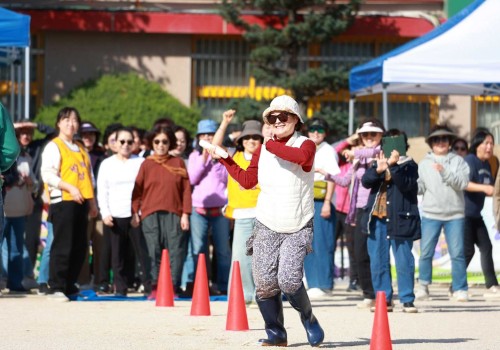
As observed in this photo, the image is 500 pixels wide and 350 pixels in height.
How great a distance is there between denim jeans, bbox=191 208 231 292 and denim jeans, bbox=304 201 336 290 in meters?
0.94

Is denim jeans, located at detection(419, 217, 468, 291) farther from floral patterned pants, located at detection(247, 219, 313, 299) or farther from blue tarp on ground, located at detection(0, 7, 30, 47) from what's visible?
floral patterned pants, located at detection(247, 219, 313, 299)

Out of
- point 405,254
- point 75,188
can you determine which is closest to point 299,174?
point 405,254

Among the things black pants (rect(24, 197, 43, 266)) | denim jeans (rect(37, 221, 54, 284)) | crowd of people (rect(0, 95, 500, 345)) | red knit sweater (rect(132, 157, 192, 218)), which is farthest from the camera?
black pants (rect(24, 197, 43, 266))

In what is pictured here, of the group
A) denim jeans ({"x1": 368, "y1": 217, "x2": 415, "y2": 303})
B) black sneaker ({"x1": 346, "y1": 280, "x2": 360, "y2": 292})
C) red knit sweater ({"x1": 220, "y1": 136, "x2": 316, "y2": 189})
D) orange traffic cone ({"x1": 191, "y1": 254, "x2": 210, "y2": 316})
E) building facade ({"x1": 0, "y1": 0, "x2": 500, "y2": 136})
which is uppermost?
building facade ({"x1": 0, "y1": 0, "x2": 500, "y2": 136})

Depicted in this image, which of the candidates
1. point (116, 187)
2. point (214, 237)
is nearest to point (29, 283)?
point (116, 187)

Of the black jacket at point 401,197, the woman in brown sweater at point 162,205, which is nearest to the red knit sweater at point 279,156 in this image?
the black jacket at point 401,197

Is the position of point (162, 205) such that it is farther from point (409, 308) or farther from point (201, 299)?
point (409, 308)

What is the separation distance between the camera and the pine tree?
93.6 ft

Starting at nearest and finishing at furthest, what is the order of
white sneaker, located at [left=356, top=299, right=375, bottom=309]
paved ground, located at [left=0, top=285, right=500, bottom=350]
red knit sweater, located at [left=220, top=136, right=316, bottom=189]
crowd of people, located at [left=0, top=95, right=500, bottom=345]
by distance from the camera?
red knit sweater, located at [left=220, top=136, right=316, bottom=189] < paved ground, located at [left=0, top=285, right=500, bottom=350] < crowd of people, located at [left=0, top=95, right=500, bottom=345] < white sneaker, located at [left=356, top=299, right=375, bottom=309]

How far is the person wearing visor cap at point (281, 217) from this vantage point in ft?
33.6

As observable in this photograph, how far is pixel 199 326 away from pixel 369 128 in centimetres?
305

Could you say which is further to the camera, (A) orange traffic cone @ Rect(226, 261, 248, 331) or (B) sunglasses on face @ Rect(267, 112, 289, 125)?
(A) orange traffic cone @ Rect(226, 261, 248, 331)

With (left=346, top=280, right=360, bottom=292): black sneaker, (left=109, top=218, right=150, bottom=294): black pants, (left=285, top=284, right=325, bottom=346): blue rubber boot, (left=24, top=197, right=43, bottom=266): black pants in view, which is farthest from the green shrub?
(left=285, top=284, right=325, bottom=346): blue rubber boot

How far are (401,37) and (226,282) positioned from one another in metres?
15.0
